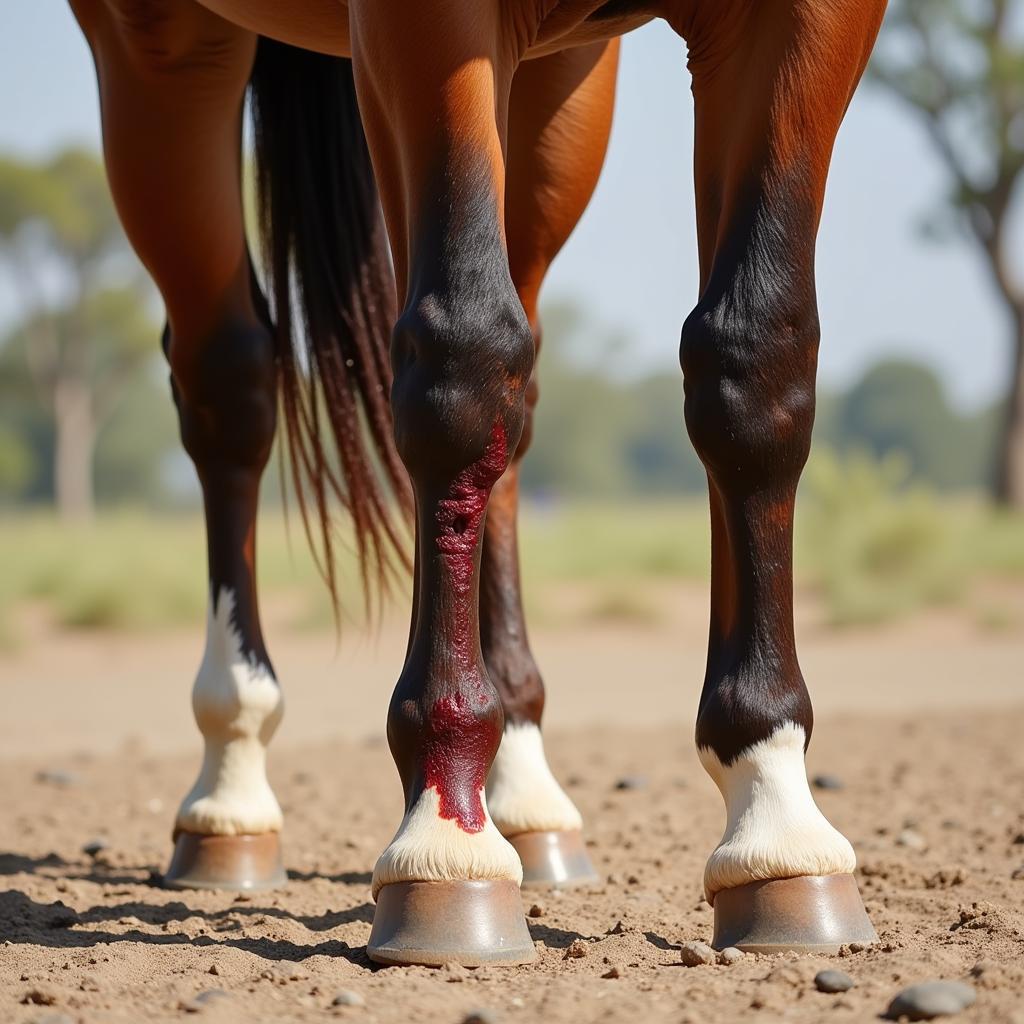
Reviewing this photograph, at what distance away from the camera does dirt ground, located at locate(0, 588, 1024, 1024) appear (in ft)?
5.32

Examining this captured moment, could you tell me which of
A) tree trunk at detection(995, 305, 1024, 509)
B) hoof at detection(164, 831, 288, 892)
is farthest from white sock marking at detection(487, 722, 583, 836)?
tree trunk at detection(995, 305, 1024, 509)

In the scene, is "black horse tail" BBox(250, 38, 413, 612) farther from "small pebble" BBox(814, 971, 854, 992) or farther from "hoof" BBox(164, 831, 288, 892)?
"small pebble" BBox(814, 971, 854, 992)

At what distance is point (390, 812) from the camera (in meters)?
3.52

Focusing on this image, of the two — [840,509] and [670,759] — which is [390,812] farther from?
[840,509]

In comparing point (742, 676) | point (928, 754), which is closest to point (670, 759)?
point (928, 754)

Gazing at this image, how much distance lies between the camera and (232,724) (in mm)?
2799

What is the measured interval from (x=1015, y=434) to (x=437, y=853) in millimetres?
15727

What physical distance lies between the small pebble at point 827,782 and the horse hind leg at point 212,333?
164 centimetres

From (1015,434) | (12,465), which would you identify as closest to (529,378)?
(1015,434)

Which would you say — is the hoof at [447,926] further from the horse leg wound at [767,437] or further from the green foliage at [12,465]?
the green foliage at [12,465]

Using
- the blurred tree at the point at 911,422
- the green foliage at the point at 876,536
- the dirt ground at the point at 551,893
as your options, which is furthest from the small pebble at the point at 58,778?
the blurred tree at the point at 911,422

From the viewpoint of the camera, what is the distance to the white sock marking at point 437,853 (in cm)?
177

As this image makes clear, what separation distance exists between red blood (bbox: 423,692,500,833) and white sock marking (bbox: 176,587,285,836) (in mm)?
1051

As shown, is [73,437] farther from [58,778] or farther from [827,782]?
[827,782]
